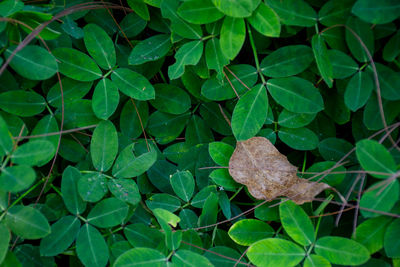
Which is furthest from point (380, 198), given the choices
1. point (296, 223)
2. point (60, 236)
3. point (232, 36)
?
point (60, 236)

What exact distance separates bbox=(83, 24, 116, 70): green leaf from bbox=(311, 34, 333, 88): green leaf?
82 cm

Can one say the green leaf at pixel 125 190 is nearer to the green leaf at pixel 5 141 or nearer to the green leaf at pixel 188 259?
the green leaf at pixel 188 259

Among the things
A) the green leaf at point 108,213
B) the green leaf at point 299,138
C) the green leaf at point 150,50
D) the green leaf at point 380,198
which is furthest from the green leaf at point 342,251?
the green leaf at point 150,50

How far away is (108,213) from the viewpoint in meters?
1.47

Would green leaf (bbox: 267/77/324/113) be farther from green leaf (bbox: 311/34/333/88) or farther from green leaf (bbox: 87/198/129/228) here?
green leaf (bbox: 87/198/129/228)

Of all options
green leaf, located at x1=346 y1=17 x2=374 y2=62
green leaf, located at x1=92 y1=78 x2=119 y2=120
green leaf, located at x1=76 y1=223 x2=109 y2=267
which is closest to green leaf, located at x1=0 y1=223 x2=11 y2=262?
green leaf, located at x1=76 y1=223 x2=109 y2=267

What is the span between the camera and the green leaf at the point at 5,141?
1.32m

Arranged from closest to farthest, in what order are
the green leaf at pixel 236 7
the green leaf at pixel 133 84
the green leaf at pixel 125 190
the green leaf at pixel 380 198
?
the green leaf at pixel 380 198, the green leaf at pixel 236 7, the green leaf at pixel 125 190, the green leaf at pixel 133 84

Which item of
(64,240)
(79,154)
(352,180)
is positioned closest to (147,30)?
(79,154)

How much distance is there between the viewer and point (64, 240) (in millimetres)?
1444

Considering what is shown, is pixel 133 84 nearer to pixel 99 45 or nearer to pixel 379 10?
pixel 99 45

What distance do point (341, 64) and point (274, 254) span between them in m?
0.77

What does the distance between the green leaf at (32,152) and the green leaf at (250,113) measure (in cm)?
69

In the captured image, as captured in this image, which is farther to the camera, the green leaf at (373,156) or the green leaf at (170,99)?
the green leaf at (170,99)
